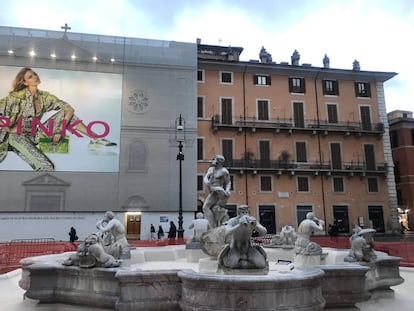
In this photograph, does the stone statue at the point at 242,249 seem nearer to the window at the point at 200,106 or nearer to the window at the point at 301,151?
the window at the point at 200,106

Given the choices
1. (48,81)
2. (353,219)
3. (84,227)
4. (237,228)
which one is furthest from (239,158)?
(237,228)

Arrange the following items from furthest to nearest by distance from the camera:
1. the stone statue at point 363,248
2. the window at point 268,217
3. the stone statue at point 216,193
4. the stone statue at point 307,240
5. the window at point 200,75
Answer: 1. the window at point 200,75
2. the window at point 268,217
3. the stone statue at point 216,193
4. the stone statue at point 307,240
5. the stone statue at point 363,248

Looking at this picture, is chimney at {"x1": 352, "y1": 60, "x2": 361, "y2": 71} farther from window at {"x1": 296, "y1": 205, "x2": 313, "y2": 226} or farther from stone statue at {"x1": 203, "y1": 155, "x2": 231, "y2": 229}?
stone statue at {"x1": 203, "y1": 155, "x2": 231, "y2": 229}

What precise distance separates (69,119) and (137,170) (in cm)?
582

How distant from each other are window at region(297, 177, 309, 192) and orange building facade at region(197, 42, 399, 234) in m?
0.08

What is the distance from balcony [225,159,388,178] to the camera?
29406 mm

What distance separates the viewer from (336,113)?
32625 millimetres

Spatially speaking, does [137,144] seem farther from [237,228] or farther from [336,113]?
[237,228]

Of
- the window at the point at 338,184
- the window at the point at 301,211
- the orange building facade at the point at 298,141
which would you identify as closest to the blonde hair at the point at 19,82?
the orange building facade at the point at 298,141

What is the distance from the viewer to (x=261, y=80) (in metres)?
32.0

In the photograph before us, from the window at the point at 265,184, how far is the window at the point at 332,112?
8276 millimetres

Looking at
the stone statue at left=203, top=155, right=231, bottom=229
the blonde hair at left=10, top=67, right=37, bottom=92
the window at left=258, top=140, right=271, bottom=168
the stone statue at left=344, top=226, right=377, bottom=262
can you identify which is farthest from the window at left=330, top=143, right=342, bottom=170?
the stone statue at left=344, top=226, right=377, bottom=262

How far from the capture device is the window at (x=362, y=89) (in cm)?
3344

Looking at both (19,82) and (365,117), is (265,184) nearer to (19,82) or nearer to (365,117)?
(365,117)
